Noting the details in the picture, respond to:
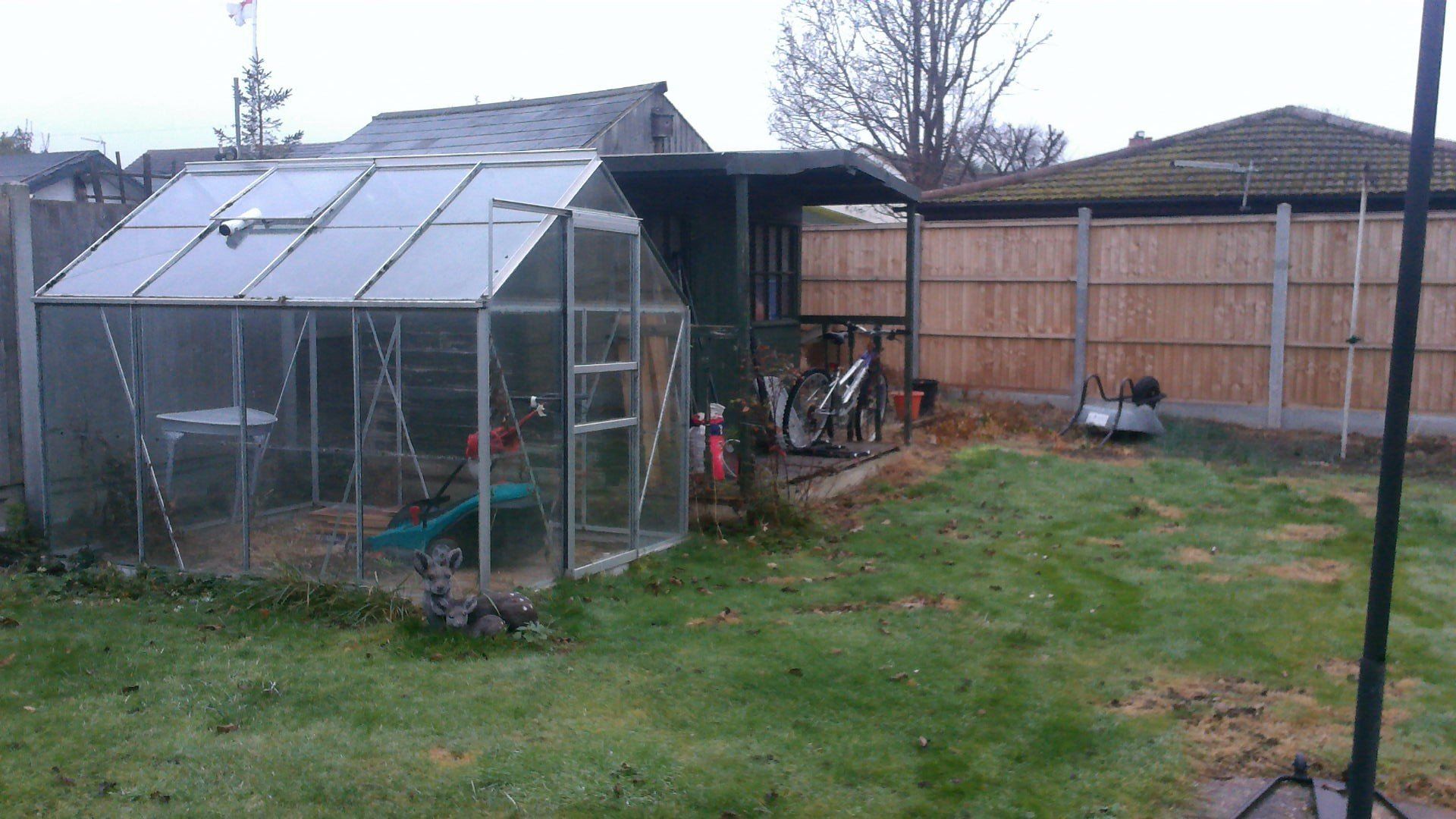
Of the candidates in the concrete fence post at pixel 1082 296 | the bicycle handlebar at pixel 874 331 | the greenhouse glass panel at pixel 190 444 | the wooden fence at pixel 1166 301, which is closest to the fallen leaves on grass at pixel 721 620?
the greenhouse glass panel at pixel 190 444

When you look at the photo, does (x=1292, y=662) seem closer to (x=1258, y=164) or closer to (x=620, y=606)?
(x=620, y=606)

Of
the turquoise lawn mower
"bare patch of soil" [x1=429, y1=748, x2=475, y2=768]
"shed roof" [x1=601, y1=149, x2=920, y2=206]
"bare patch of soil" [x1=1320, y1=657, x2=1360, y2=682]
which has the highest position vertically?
"shed roof" [x1=601, y1=149, x2=920, y2=206]

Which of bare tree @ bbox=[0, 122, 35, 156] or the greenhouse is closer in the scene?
the greenhouse

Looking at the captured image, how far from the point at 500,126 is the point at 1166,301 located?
8473 millimetres

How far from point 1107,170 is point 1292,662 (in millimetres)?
14097

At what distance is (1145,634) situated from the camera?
635cm

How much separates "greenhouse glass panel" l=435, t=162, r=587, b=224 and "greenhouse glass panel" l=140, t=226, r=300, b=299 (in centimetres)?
122

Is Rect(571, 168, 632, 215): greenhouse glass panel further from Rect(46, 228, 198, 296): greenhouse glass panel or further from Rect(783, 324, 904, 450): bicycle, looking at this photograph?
Rect(783, 324, 904, 450): bicycle

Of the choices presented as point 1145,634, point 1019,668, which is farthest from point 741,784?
point 1145,634

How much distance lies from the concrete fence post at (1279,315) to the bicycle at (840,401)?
452 cm

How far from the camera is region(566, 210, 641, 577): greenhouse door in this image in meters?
7.26

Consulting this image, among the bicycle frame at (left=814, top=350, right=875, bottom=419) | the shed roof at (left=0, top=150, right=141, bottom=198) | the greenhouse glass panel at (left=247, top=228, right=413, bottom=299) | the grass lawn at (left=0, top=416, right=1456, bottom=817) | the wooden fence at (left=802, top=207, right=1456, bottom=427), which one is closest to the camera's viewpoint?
the grass lawn at (left=0, top=416, right=1456, bottom=817)

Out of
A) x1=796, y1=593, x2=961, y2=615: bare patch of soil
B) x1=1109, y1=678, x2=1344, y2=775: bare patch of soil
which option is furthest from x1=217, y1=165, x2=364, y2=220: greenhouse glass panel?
x1=1109, y1=678, x2=1344, y2=775: bare patch of soil

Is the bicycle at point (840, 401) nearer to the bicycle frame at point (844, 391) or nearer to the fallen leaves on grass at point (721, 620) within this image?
the bicycle frame at point (844, 391)
